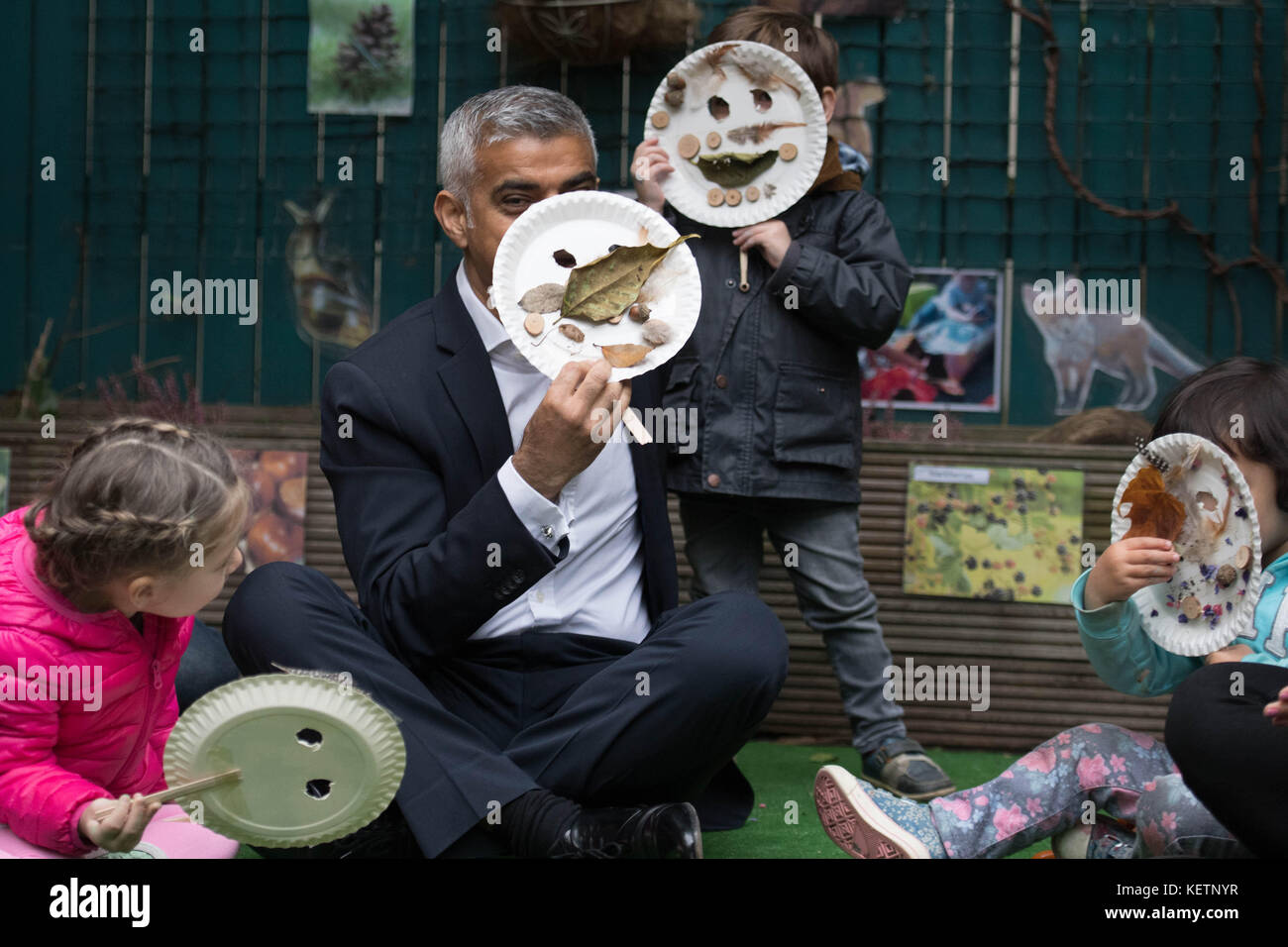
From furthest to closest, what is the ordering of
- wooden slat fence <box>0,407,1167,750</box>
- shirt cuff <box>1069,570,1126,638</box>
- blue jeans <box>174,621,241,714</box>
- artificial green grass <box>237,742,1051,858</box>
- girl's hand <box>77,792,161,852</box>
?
wooden slat fence <box>0,407,1167,750</box> → blue jeans <box>174,621,241,714</box> → artificial green grass <box>237,742,1051,858</box> → shirt cuff <box>1069,570,1126,638</box> → girl's hand <box>77,792,161,852</box>

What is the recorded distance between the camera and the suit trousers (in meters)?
2.08

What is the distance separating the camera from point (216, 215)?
161 inches

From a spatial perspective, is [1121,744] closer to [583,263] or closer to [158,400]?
[583,263]

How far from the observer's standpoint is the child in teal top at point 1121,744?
202 cm

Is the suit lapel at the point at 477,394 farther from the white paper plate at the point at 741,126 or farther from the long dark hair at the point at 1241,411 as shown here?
the long dark hair at the point at 1241,411

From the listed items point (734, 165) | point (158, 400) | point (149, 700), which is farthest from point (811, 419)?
point (158, 400)

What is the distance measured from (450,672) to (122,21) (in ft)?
8.98

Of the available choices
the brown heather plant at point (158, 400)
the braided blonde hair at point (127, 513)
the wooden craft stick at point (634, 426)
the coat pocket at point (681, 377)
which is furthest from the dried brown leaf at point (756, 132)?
the brown heather plant at point (158, 400)

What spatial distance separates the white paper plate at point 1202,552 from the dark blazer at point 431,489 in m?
0.82

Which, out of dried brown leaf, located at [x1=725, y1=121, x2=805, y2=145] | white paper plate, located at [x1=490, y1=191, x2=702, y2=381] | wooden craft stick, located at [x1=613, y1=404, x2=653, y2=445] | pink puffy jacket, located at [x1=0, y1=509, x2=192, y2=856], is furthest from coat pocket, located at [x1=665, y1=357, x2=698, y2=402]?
pink puffy jacket, located at [x1=0, y1=509, x2=192, y2=856]

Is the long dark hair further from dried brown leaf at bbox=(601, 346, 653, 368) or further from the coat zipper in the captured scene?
the coat zipper

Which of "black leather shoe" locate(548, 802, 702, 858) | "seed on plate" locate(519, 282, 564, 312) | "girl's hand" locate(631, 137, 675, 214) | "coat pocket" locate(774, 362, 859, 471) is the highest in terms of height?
"girl's hand" locate(631, 137, 675, 214)

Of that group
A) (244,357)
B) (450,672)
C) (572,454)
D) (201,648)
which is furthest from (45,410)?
(572,454)

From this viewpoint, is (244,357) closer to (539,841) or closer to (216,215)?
(216,215)
